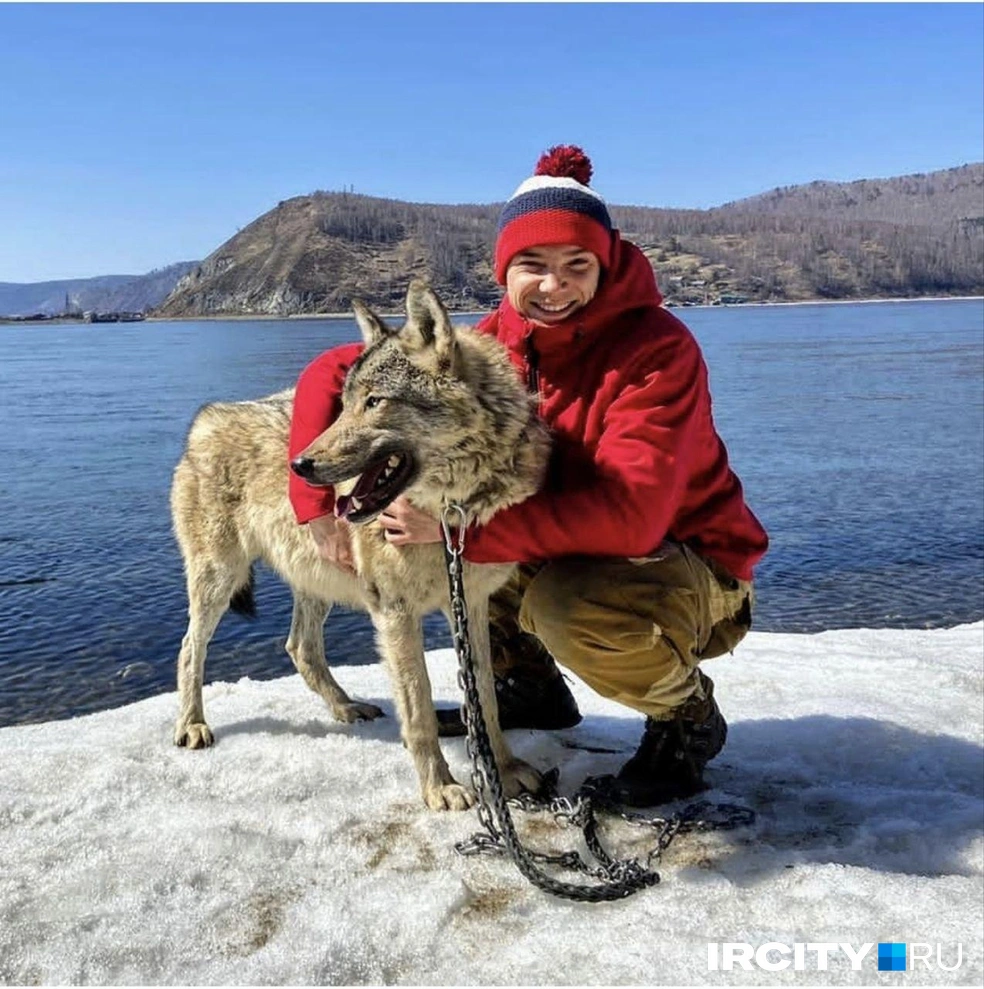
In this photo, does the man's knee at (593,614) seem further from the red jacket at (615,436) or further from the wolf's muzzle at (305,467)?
the wolf's muzzle at (305,467)

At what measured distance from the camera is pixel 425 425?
4559 millimetres

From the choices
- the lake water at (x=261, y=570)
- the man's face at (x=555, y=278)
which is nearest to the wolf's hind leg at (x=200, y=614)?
the man's face at (x=555, y=278)

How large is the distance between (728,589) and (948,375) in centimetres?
3885

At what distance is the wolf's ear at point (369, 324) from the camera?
189 inches

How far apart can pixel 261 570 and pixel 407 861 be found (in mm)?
10102

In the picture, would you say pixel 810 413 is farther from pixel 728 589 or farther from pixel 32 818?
pixel 32 818

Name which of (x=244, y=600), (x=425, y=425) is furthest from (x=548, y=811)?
(x=244, y=600)

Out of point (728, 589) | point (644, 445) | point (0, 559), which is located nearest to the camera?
point (644, 445)

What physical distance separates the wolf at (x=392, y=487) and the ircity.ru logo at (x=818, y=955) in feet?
5.38

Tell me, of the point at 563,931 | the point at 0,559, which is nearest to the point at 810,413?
the point at 0,559

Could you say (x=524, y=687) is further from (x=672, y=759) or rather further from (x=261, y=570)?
(x=261, y=570)

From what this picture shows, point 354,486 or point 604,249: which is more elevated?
point 604,249

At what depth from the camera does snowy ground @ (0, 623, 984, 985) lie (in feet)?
12.1

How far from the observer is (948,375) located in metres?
39.5
